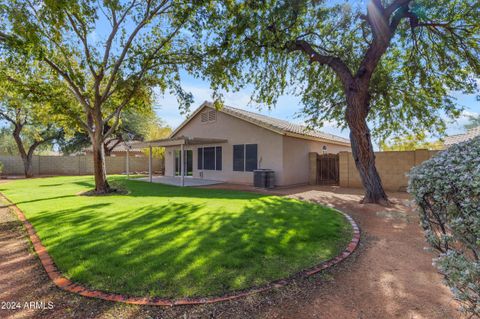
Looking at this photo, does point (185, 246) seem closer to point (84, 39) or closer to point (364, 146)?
point (364, 146)

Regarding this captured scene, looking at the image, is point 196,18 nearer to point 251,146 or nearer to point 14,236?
point 251,146

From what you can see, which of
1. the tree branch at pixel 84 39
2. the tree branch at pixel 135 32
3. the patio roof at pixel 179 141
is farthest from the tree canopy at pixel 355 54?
the tree branch at pixel 84 39

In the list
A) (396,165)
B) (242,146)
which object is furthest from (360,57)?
(242,146)

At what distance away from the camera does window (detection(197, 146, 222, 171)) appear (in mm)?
15727

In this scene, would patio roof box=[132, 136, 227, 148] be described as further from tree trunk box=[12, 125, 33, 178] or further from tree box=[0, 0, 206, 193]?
tree trunk box=[12, 125, 33, 178]

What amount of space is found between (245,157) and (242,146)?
0.69 m

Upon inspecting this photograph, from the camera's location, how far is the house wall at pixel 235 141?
42.0 ft

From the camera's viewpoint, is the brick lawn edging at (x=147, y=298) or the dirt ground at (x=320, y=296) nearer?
the dirt ground at (x=320, y=296)

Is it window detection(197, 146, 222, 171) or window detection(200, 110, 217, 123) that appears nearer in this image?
window detection(197, 146, 222, 171)

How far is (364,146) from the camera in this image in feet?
27.7

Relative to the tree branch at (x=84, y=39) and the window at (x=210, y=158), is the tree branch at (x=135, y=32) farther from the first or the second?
the window at (x=210, y=158)

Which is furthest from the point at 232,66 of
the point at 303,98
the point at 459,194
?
the point at 459,194

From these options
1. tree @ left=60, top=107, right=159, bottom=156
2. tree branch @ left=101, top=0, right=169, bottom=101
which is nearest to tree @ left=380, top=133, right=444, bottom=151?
tree branch @ left=101, top=0, right=169, bottom=101

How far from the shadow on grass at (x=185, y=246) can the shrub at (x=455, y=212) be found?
1.95 meters
